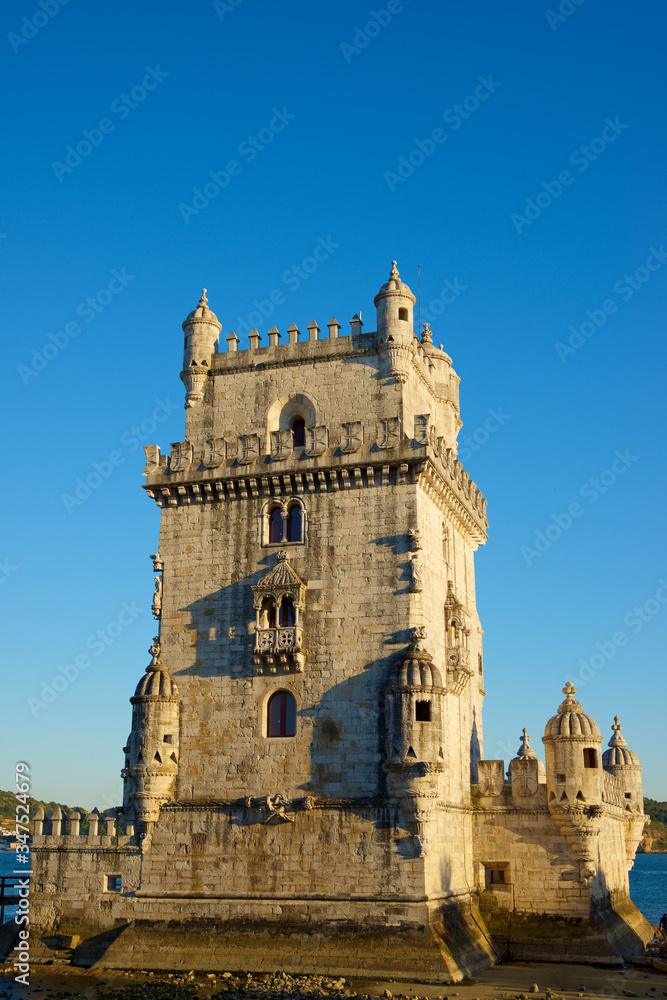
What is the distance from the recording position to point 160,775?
34438 millimetres

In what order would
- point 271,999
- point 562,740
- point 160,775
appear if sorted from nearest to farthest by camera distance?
point 271,999 < point 160,775 < point 562,740

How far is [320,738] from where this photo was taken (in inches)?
1320

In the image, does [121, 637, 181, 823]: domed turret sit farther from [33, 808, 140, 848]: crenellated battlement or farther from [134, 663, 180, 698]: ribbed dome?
[33, 808, 140, 848]: crenellated battlement

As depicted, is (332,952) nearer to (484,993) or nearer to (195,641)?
(484,993)

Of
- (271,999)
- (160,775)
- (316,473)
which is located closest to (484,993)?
(271,999)

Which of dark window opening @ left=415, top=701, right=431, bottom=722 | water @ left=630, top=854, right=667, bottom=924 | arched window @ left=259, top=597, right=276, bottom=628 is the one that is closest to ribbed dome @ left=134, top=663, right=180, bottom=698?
arched window @ left=259, top=597, right=276, bottom=628

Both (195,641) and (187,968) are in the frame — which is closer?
(187,968)

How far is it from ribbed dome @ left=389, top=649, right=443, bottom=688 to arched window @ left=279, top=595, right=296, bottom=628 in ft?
13.9

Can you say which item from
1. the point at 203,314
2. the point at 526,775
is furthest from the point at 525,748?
the point at 203,314

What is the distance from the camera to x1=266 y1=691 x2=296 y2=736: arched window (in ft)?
112

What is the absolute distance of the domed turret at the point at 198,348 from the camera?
128 feet

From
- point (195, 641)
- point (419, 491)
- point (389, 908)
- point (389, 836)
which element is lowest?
point (389, 908)

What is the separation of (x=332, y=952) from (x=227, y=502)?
15.7m

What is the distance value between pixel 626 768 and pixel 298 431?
22975 millimetres
